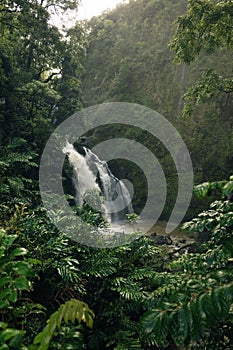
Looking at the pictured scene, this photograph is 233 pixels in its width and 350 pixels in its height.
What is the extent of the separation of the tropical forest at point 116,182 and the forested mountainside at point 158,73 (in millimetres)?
83

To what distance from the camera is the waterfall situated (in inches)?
428

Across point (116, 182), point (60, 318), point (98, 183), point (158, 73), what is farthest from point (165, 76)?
point (60, 318)

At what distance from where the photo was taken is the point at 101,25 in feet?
83.6

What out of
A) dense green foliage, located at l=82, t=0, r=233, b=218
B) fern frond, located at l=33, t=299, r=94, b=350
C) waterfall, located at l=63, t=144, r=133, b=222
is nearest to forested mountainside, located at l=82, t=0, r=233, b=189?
dense green foliage, located at l=82, t=0, r=233, b=218

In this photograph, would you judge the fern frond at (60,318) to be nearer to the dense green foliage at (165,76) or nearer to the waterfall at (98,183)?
the dense green foliage at (165,76)

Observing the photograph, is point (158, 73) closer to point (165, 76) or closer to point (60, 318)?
point (165, 76)

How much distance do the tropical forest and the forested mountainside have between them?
0.08 metres

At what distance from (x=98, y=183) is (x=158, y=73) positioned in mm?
11381

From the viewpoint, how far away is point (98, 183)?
1207 centimetres

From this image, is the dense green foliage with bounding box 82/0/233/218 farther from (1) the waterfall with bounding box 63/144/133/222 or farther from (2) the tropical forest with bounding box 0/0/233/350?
(1) the waterfall with bounding box 63/144/133/222

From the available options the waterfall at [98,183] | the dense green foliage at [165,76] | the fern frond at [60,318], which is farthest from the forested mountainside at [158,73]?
the fern frond at [60,318]

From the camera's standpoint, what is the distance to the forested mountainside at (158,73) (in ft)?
51.3

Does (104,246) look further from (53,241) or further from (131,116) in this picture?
(131,116)

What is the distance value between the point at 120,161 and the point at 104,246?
1287 centimetres
